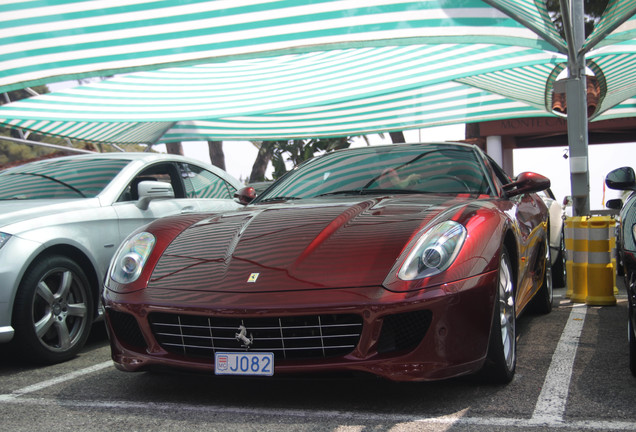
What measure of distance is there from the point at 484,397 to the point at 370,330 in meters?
0.69

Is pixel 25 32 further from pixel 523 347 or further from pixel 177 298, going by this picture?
pixel 523 347

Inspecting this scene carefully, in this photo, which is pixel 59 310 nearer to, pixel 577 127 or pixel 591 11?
pixel 577 127

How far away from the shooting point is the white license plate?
2.74 meters

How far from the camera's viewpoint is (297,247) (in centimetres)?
304

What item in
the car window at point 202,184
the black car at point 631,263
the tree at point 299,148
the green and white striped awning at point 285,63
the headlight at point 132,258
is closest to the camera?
the black car at point 631,263

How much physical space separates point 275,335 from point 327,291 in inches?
11.2

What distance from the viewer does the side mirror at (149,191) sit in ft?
15.8

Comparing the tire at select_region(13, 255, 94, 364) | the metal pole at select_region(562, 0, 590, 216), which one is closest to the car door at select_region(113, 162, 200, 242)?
the tire at select_region(13, 255, 94, 364)

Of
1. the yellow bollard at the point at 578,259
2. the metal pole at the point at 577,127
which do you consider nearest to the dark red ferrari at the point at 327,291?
the yellow bollard at the point at 578,259

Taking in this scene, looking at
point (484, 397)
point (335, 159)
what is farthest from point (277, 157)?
point (484, 397)

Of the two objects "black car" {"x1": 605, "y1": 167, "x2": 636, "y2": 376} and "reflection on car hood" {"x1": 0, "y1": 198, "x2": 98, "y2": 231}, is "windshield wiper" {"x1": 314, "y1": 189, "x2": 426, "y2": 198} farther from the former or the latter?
"reflection on car hood" {"x1": 0, "y1": 198, "x2": 98, "y2": 231}

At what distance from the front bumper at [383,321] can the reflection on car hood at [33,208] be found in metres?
1.65

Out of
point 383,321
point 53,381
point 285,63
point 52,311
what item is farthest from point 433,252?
point 285,63

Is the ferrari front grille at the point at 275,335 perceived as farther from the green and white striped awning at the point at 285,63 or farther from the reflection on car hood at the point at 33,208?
the green and white striped awning at the point at 285,63
